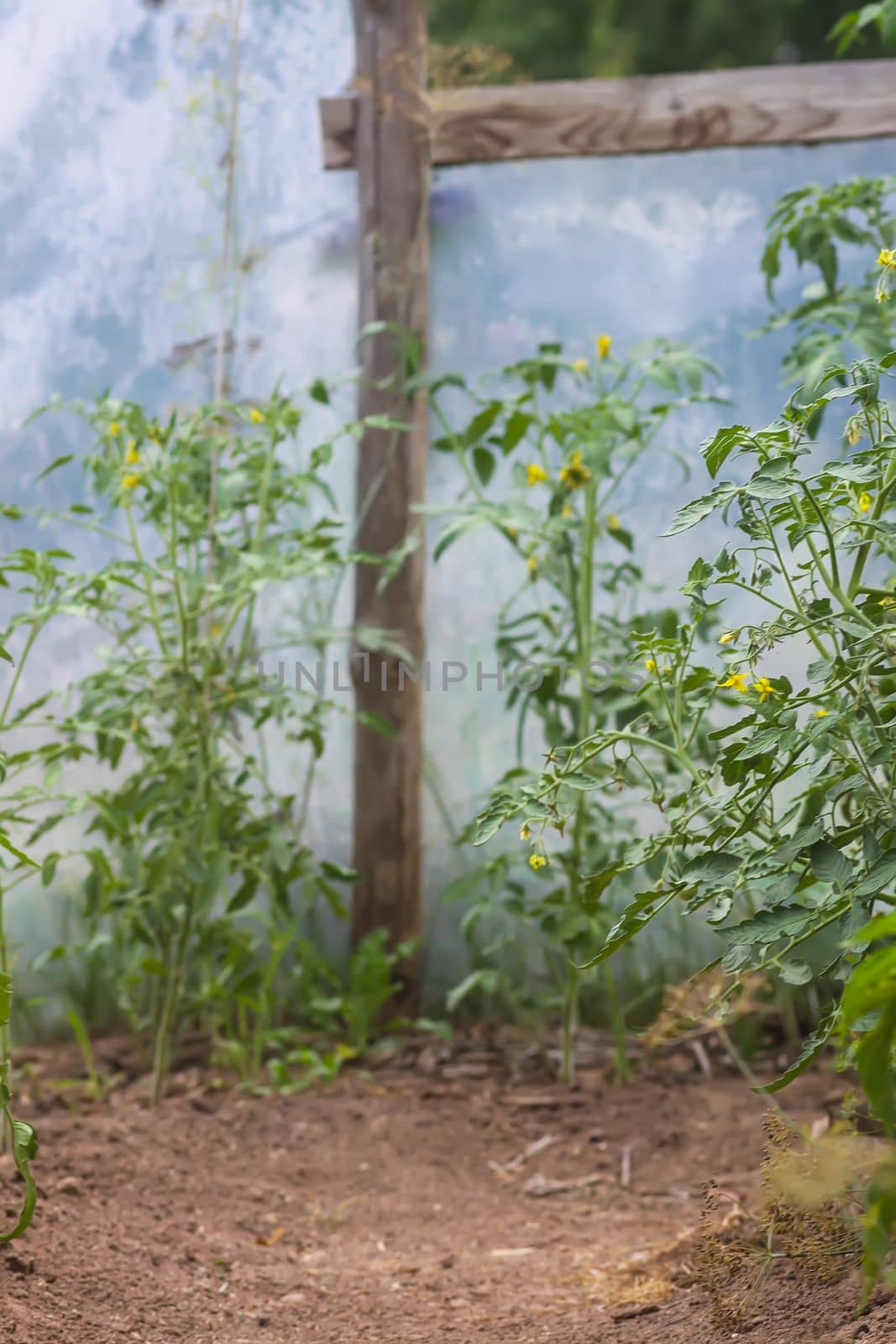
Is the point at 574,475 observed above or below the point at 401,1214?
above

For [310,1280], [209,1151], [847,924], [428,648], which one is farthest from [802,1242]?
[428,648]

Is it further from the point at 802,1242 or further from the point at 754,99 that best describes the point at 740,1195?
the point at 754,99

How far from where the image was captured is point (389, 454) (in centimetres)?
259

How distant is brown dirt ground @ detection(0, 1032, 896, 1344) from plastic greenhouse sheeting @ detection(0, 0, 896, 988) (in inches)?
20.4

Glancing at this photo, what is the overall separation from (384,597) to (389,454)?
0.30m

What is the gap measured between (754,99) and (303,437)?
1.17m

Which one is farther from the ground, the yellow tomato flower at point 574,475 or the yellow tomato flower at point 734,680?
the yellow tomato flower at point 574,475

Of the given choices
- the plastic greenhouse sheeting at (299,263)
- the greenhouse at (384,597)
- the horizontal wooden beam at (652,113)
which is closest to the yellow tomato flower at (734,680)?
the greenhouse at (384,597)

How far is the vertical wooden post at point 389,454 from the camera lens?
8.46 ft

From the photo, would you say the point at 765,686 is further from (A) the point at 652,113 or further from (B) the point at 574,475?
(A) the point at 652,113

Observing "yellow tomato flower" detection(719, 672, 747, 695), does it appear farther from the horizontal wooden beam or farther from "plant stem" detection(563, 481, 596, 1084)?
the horizontal wooden beam

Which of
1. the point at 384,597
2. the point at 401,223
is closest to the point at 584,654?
the point at 384,597

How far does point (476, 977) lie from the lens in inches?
89.7

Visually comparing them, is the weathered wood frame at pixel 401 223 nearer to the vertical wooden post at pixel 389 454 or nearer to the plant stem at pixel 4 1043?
the vertical wooden post at pixel 389 454
